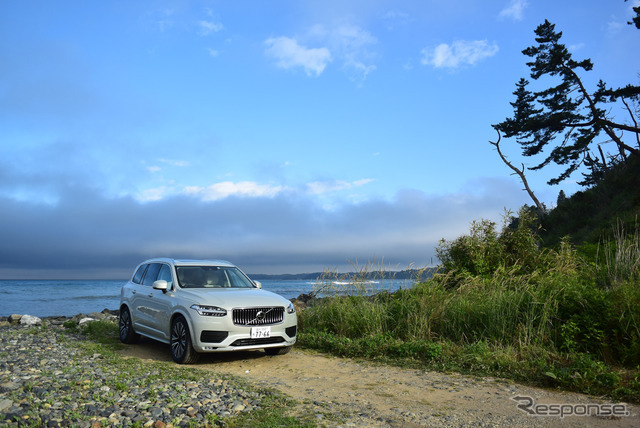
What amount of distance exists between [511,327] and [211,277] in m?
5.66

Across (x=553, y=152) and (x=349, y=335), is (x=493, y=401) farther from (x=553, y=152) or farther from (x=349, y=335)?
(x=553, y=152)

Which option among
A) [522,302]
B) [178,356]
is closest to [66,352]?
[178,356]

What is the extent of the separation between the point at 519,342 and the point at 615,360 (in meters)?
1.39

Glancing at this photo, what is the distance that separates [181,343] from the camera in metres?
8.83

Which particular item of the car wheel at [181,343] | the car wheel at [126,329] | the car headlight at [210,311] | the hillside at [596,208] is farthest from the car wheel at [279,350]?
the hillside at [596,208]

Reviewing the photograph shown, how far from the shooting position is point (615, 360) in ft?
25.9

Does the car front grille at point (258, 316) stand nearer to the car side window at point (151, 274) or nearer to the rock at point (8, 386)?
the car side window at point (151, 274)

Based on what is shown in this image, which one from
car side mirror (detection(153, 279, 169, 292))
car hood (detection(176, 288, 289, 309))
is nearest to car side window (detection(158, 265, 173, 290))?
car side mirror (detection(153, 279, 169, 292))

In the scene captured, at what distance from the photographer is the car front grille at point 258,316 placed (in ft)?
28.3

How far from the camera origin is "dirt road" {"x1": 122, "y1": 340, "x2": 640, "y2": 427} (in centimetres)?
550

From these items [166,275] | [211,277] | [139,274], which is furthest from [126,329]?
[211,277]

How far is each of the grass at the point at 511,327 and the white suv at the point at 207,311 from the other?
1.56 m

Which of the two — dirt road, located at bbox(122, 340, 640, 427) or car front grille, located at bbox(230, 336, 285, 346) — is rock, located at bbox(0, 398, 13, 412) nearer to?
dirt road, located at bbox(122, 340, 640, 427)

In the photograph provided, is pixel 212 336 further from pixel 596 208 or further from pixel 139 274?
pixel 596 208
